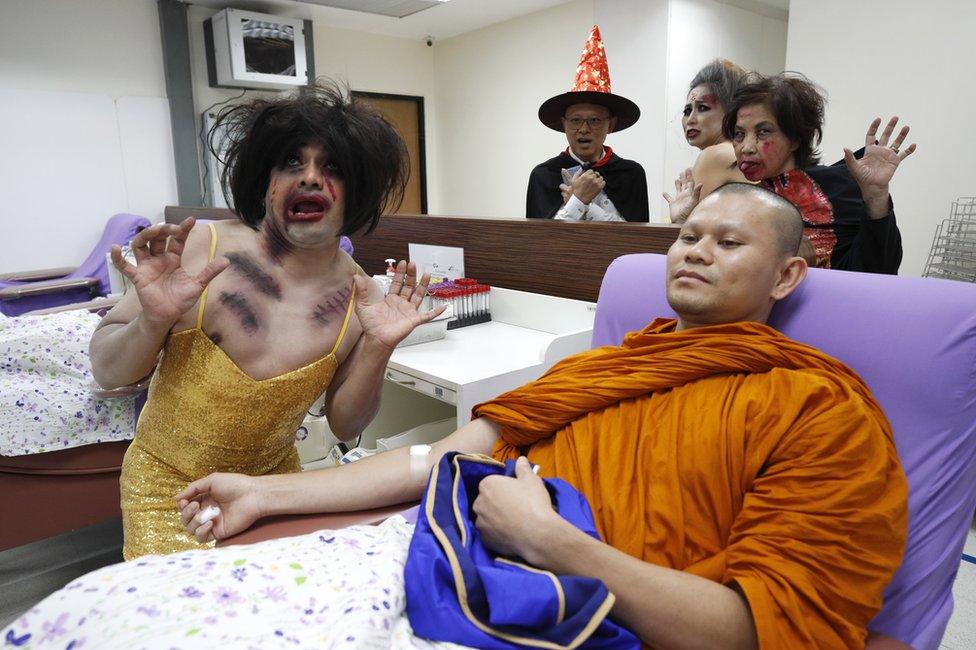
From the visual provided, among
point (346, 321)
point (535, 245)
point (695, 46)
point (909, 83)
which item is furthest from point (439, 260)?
point (695, 46)

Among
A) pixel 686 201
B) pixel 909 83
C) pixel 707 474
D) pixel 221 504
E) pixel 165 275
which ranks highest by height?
pixel 909 83

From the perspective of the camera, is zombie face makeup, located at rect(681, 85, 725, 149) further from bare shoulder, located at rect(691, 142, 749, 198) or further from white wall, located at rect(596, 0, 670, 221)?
white wall, located at rect(596, 0, 670, 221)

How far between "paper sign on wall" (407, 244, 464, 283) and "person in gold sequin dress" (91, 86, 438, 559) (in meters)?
1.25

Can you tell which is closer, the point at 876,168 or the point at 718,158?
the point at 876,168

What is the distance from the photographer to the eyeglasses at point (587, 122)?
277 cm

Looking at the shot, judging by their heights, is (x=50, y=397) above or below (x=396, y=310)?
below

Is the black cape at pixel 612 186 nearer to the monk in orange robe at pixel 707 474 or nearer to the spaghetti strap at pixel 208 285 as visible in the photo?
the monk in orange robe at pixel 707 474

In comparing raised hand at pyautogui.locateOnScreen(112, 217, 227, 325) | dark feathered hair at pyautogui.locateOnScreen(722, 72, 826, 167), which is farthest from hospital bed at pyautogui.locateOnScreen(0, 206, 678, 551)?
raised hand at pyautogui.locateOnScreen(112, 217, 227, 325)

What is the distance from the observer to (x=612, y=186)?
2.82 meters

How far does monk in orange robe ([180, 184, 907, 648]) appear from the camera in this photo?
83 cm

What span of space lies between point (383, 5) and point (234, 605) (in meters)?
4.94

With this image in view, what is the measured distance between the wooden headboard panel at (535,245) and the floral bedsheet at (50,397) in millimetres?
1392

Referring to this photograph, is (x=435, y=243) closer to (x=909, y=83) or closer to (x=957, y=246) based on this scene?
(x=957, y=246)

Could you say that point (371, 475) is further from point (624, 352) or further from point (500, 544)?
point (624, 352)
